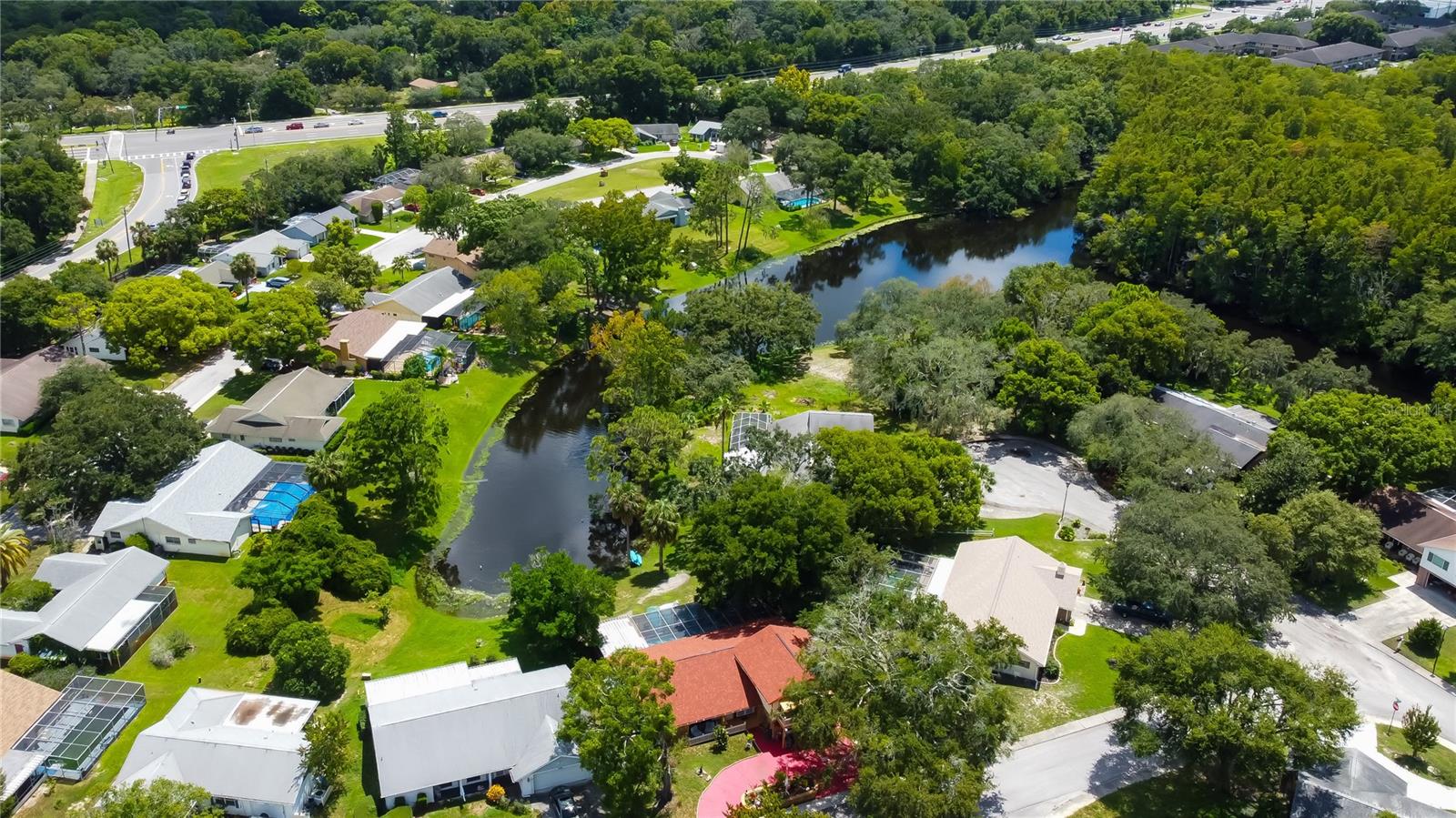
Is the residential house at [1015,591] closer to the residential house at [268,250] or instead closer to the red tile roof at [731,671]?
the red tile roof at [731,671]

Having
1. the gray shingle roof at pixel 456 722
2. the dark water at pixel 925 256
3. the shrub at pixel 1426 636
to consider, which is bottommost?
the dark water at pixel 925 256

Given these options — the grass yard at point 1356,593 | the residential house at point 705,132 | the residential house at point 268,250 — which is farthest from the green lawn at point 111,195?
the grass yard at point 1356,593

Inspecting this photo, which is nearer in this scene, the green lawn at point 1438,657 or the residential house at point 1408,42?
the green lawn at point 1438,657

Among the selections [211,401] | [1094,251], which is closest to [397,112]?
[211,401]

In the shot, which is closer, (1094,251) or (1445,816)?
(1445,816)

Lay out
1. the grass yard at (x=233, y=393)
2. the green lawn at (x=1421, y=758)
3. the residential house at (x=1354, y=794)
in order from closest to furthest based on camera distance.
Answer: the residential house at (x=1354, y=794), the green lawn at (x=1421, y=758), the grass yard at (x=233, y=393)

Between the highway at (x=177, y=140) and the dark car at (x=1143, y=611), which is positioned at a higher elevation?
the highway at (x=177, y=140)

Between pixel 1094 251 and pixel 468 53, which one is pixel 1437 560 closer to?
pixel 1094 251
